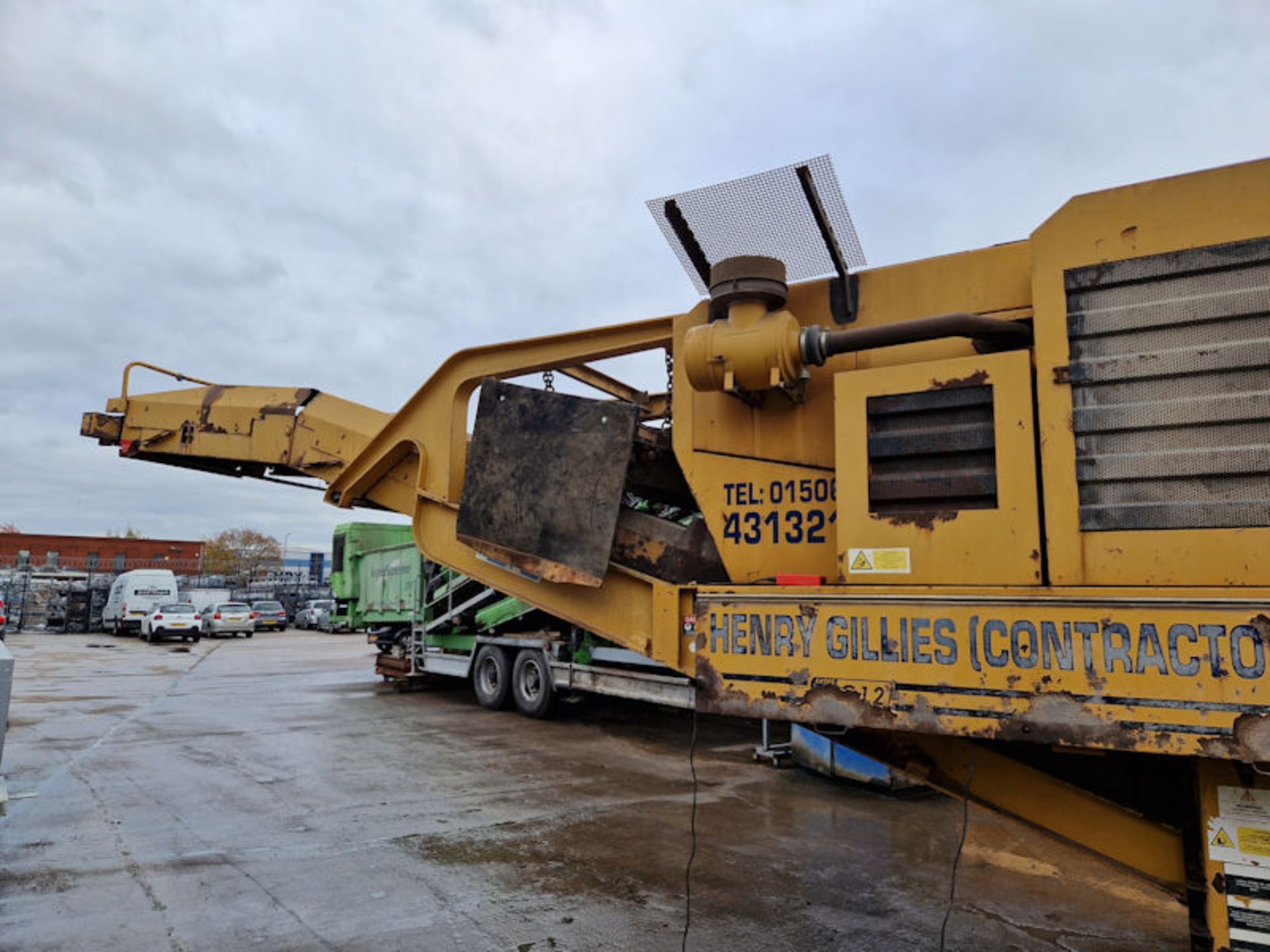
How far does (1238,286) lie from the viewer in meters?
2.40

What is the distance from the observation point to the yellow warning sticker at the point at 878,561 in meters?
2.76

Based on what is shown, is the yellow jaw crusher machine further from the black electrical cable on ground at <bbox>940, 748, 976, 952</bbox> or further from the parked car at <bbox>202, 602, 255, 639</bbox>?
the parked car at <bbox>202, 602, 255, 639</bbox>

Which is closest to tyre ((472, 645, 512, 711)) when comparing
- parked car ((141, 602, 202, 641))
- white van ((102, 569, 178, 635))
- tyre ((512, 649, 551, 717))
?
tyre ((512, 649, 551, 717))

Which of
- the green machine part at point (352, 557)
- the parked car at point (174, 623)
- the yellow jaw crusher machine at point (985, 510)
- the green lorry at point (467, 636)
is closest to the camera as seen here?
the yellow jaw crusher machine at point (985, 510)

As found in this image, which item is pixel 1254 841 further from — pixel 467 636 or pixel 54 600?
pixel 54 600

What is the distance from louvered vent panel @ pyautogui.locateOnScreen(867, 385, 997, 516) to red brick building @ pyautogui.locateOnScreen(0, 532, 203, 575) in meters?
58.2

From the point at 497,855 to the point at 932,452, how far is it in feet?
13.3

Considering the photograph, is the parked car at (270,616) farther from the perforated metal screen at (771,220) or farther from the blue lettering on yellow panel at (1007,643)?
the blue lettering on yellow panel at (1007,643)

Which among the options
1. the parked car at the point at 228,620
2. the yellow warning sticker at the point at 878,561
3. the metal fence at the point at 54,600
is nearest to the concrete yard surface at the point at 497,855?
the yellow warning sticker at the point at 878,561

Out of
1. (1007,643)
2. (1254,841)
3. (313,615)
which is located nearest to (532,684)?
(1007,643)

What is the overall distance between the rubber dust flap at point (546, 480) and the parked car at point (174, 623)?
26364 mm

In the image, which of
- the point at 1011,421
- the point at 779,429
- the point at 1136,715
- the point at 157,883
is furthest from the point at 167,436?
the point at 1136,715

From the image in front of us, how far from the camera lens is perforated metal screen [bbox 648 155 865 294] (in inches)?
121

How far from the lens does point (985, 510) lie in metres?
2.66
